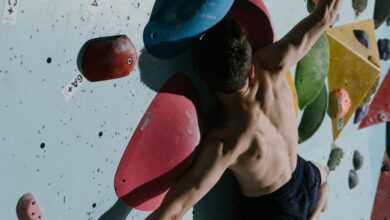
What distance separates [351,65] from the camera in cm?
219

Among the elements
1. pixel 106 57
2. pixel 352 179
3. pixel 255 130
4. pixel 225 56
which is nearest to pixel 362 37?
pixel 352 179

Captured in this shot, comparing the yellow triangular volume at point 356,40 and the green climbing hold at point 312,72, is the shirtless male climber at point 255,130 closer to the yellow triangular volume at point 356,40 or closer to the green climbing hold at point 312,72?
the green climbing hold at point 312,72

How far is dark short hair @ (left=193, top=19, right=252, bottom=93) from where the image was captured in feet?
4.74

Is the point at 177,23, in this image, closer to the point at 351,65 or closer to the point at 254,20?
the point at 254,20

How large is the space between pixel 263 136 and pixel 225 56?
0.95ft

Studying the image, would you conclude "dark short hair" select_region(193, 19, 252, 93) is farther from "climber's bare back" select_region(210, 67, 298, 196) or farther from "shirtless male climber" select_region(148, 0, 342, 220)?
"climber's bare back" select_region(210, 67, 298, 196)

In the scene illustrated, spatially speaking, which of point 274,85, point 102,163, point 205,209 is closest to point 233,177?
point 205,209

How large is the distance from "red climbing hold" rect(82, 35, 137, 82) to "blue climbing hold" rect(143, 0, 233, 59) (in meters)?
0.11

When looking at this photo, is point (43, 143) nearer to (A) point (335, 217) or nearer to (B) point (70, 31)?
(B) point (70, 31)

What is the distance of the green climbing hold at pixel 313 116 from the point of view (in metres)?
2.04

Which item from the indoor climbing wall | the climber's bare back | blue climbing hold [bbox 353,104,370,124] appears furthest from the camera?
blue climbing hold [bbox 353,104,370,124]

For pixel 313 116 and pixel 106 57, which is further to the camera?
pixel 313 116

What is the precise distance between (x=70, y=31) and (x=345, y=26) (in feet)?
3.99

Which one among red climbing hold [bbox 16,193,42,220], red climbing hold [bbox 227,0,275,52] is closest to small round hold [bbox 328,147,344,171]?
red climbing hold [bbox 227,0,275,52]
